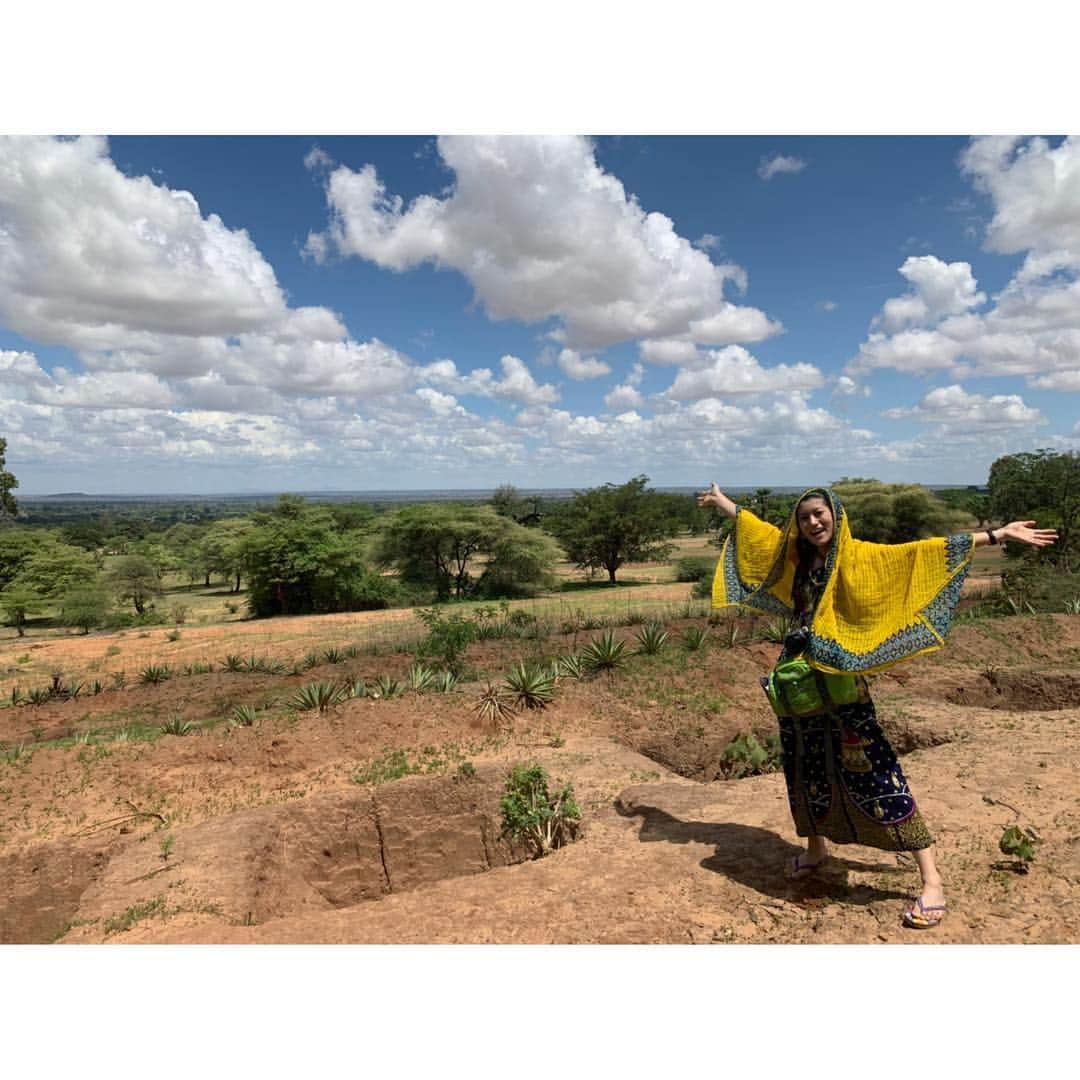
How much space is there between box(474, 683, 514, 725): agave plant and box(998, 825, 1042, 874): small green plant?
5.63m

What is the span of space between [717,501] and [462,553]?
32.1 m

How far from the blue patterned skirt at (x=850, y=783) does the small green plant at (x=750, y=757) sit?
11.0 feet

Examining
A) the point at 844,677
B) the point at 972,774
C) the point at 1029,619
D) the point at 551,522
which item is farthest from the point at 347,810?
the point at 551,522

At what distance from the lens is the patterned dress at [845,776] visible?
3137mm

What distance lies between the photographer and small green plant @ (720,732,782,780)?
21.9 ft

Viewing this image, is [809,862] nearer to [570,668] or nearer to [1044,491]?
[570,668]

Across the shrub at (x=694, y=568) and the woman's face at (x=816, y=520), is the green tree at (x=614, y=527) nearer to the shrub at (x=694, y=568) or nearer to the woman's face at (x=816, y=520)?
the shrub at (x=694, y=568)

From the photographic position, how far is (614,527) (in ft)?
132

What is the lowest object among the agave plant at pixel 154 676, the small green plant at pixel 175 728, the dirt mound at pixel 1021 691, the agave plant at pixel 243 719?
the agave plant at pixel 154 676

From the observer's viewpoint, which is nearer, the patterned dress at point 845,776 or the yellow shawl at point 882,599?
the yellow shawl at point 882,599

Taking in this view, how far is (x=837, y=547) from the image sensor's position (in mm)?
3213

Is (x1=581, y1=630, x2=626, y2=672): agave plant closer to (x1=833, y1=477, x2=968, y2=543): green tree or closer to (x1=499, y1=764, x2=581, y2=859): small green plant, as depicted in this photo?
(x1=499, y1=764, x2=581, y2=859): small green plant

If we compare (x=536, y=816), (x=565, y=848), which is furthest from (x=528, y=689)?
(x=565, y=848)

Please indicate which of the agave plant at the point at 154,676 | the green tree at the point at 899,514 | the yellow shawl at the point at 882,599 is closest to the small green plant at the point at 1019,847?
the yellow shawl at the point at 882,599
